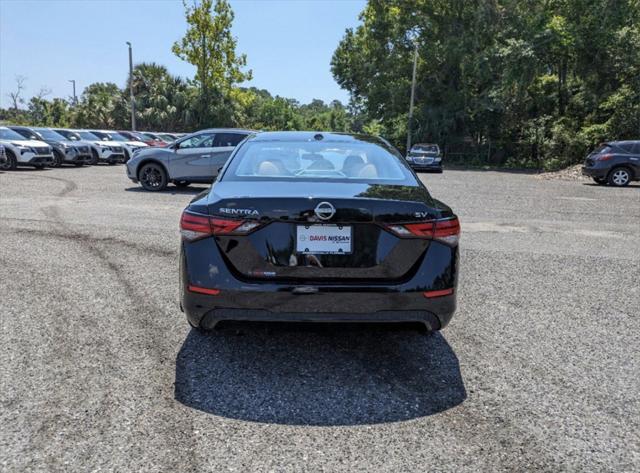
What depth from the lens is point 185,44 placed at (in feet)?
123

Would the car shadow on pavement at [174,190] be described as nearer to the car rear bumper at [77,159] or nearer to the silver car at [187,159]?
the silver car at [187,159]

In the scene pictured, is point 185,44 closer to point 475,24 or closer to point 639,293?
point 475,24

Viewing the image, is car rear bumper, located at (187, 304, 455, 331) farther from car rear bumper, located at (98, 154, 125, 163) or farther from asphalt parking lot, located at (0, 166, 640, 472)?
car rear bumper, located at (98, 154, 125, 163)

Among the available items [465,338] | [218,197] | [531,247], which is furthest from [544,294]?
[218,197]

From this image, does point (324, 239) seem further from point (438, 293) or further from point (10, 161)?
point (10, 161)

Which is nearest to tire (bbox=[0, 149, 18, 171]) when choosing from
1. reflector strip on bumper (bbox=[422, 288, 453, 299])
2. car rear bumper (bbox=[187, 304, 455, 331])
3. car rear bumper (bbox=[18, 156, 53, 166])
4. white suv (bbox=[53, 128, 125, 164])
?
car rear bumper (bbox=[18, 156, 53, 166])

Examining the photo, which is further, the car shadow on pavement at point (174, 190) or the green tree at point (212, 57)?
the green tree at point (212, 57)

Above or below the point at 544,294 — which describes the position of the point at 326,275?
above

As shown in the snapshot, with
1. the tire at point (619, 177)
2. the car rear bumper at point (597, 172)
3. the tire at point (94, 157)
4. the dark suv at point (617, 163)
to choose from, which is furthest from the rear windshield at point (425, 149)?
the tire at point (94, 157)

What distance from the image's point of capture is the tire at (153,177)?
13.0 meters

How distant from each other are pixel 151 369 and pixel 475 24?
31218mm

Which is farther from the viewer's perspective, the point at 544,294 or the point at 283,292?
the point at 544,294

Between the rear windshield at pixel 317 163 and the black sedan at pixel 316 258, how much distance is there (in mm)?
503

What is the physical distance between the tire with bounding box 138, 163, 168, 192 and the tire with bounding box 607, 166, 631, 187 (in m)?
15.0
